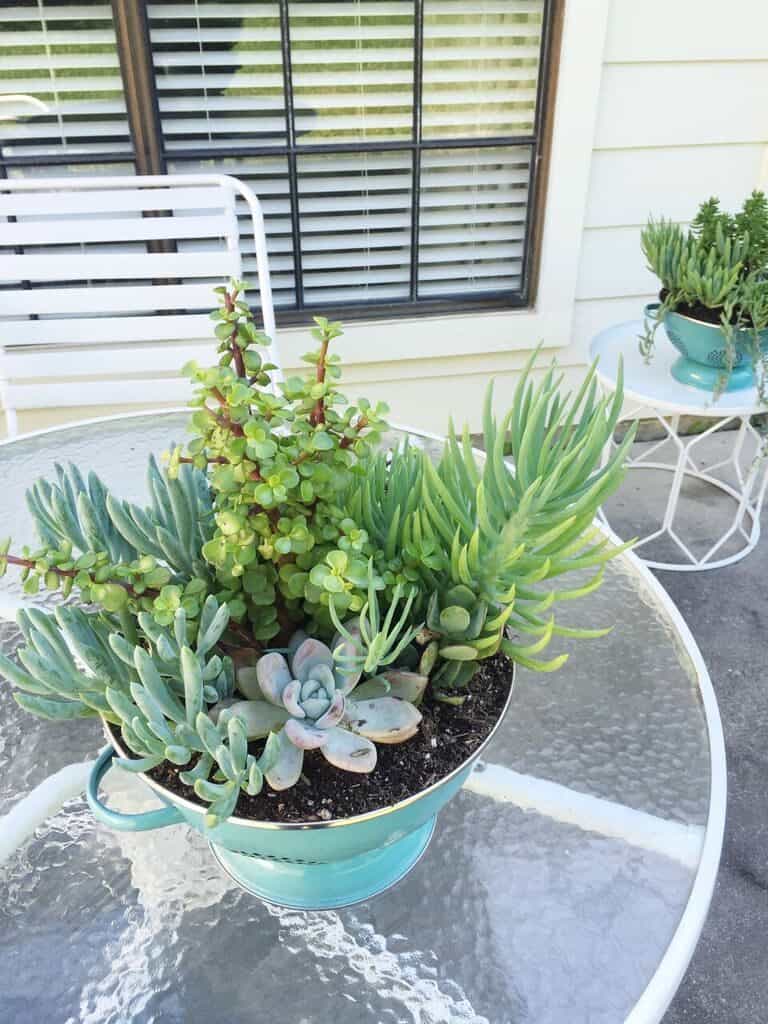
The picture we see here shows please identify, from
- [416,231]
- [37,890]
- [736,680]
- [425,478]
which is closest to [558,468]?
[425,478]

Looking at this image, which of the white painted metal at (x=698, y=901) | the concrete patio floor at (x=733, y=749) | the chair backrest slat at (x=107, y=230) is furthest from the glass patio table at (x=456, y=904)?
the chair backrest slat at (x=107, y=230)

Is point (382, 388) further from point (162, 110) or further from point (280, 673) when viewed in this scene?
point (280, 673)

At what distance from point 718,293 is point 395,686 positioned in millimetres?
1390

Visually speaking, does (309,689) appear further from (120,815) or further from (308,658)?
(120,815)

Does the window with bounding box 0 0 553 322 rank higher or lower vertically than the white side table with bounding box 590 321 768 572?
higher

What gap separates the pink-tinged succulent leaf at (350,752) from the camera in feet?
1.82

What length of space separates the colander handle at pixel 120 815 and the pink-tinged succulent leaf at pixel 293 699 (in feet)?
0.48

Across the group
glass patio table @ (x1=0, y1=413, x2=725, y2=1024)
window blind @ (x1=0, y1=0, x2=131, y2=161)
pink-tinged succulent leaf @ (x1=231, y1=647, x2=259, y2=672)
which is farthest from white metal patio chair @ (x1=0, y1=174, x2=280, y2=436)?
pink-tinged succulent leaf @ (x1=231, y1=647, x2=259, y2=672)

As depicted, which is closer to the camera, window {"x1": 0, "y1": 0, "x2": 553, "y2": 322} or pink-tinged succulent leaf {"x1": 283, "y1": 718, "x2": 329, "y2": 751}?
pink-tinged succulent leaf {"x1": 283, "y1": 718, "x2": 329, "y2": 751}

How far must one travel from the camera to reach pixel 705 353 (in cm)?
183

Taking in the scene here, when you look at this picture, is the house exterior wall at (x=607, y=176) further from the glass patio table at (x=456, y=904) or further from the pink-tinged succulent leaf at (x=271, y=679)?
the pink-tinged succulent leaf at (x=271, y=679)

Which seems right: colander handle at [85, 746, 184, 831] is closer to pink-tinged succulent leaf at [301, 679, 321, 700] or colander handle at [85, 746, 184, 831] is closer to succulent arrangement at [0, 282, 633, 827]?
succulent arrangement at [0, 282, 633, 827]

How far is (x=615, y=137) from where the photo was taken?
7.50 ft

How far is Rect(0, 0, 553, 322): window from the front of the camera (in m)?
1.99
